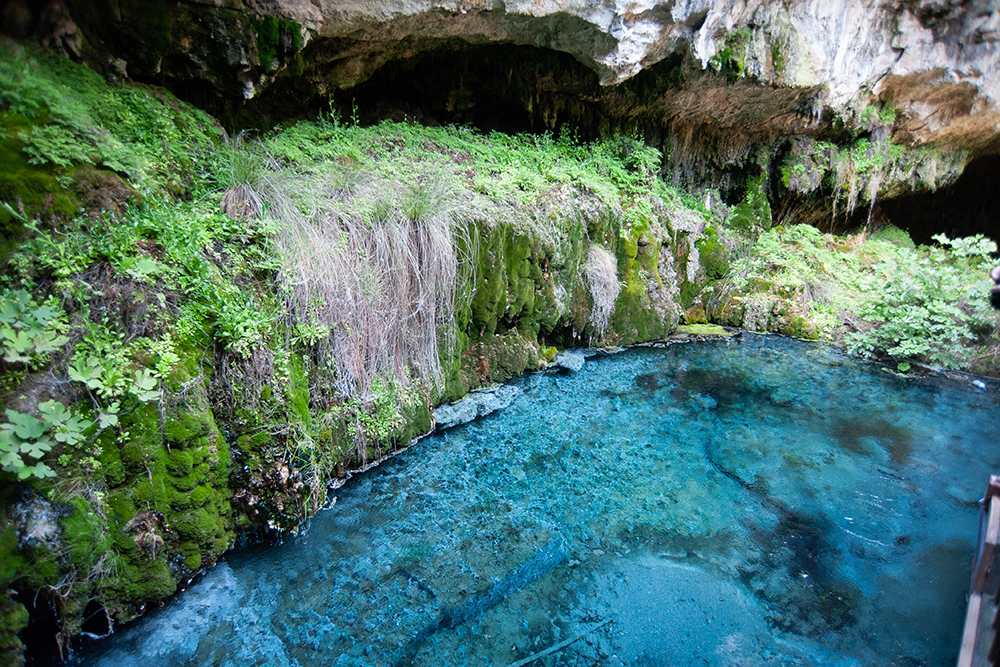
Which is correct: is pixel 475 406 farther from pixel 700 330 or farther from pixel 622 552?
pixel 700 330

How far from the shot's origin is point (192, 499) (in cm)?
249

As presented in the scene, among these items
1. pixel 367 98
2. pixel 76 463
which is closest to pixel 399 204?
pixel 76 463

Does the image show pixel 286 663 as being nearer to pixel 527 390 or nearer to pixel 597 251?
pixel 527 390

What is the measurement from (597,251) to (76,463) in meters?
5.29

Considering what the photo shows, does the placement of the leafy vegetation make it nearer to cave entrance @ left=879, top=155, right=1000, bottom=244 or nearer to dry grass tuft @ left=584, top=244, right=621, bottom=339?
dry grass tuft @ left=584, top=244, right=621, bottom=339

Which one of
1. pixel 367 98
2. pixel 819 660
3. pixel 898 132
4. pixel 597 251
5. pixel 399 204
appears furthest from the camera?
pixel 898 132

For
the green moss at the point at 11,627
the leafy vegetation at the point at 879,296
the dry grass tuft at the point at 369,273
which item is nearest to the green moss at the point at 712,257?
the leafy vegetation at the point at 879,296

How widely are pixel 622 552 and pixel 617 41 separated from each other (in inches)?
215

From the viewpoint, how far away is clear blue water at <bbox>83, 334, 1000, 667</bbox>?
2.40 metres

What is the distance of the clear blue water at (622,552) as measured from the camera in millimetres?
2396

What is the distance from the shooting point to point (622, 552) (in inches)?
119

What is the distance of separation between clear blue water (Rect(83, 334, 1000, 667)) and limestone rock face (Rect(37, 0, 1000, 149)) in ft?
11.7

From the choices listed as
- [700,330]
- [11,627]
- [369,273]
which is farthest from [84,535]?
[700,330]

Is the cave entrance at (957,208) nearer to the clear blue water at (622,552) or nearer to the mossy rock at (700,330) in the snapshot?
the mossy rock at (700,330)
